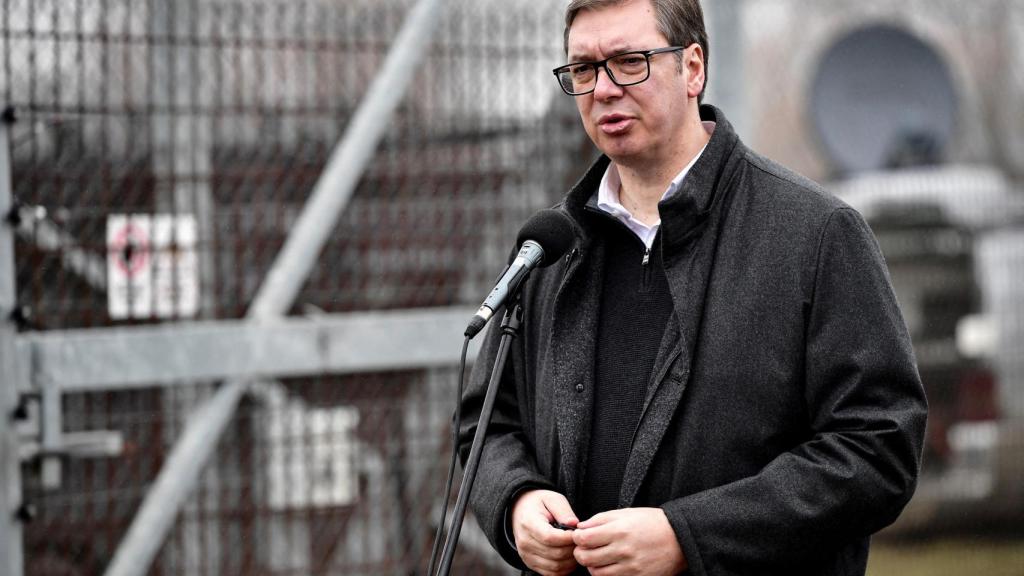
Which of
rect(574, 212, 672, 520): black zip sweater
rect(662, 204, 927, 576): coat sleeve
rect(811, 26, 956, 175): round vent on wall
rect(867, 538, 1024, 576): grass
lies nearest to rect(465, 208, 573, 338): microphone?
rect(574, 212, 672, 520): black zip sweater

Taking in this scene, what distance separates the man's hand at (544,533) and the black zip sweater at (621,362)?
0.31 feet

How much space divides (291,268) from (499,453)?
1.61 m

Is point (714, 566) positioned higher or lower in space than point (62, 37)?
lower

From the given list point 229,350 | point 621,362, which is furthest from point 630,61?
point 229,350

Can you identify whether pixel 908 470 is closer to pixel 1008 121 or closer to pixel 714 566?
pixel 714 566

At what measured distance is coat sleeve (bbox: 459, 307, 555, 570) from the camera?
8.21ft

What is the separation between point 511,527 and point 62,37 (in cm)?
242

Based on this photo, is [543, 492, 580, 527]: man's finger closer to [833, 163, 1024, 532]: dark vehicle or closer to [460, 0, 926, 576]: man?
[460, 0, 926, 576]: man

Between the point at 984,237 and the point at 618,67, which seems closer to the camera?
the point at 618,67

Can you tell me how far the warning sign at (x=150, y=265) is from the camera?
13.8ft

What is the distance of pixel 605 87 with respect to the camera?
7.98 ft

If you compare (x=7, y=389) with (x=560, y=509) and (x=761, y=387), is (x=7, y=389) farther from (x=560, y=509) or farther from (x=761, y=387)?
(x=761, y=387)

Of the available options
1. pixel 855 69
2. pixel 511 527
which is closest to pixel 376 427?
pixel 511 527

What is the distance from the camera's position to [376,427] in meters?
4.83
